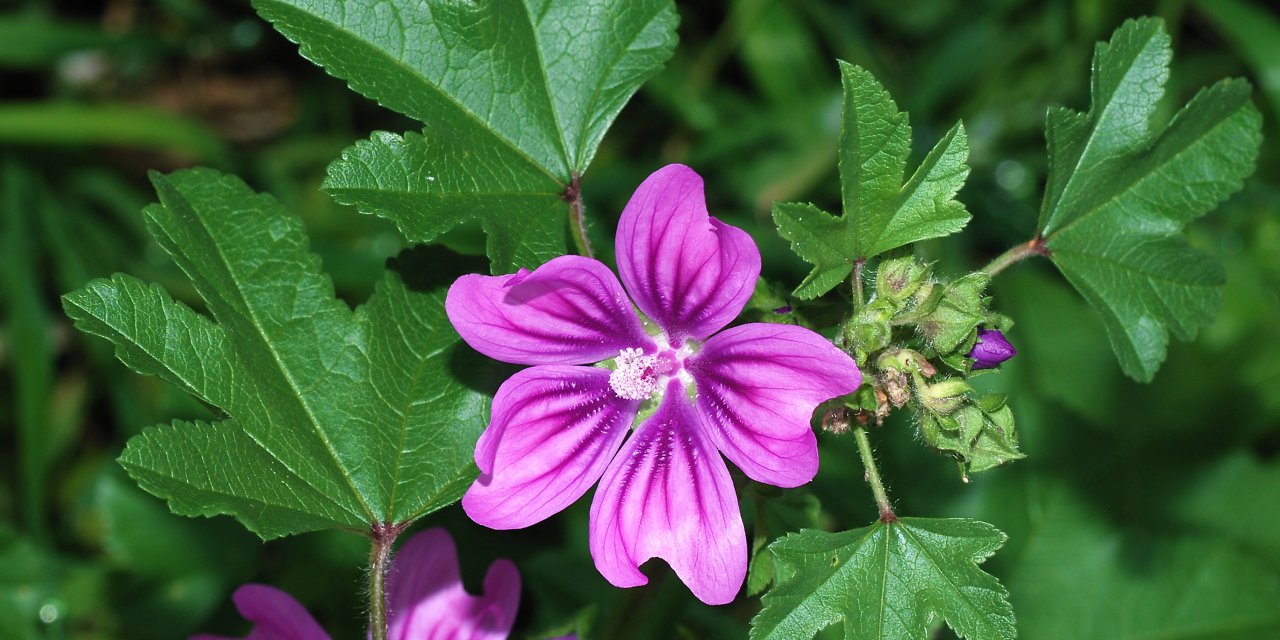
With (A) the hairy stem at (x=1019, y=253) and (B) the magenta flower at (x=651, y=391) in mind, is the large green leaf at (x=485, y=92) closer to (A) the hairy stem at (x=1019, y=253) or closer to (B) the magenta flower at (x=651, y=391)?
(B) the magenta flower at (x=651, y=391)

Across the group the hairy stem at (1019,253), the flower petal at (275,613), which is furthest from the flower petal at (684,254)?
the flower petal at (275,613)

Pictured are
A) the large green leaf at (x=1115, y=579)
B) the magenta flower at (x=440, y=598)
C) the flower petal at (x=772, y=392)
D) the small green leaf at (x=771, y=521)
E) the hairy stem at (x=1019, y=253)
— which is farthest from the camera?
the large green leaf at (x=1115, y=579)

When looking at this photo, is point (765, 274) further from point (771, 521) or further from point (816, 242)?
point (816, 242)

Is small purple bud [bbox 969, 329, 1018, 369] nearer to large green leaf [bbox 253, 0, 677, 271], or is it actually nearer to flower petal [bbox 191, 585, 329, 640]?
large green leaf [bbox 253, 0, 677, 271]

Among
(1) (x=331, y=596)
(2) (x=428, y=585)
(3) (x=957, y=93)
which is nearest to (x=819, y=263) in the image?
(2) (x=428, y=585)

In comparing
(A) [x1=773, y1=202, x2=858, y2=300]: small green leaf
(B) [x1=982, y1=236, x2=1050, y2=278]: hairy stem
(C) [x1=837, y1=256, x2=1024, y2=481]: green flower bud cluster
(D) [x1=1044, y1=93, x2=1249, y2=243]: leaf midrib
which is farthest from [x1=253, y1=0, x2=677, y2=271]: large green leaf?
(D) [x1=1044, y1=93, x2=1249, y2=243]: leaf midrib

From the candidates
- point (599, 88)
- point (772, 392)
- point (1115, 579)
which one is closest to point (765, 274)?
point (1115, 579)
